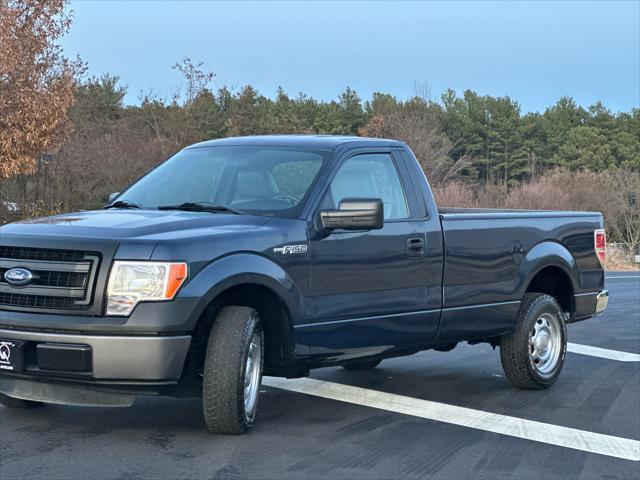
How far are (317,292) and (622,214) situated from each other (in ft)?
184

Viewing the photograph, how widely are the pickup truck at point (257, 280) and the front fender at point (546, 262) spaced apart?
17 millimetres

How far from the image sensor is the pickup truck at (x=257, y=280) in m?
5.48

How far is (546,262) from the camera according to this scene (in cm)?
839

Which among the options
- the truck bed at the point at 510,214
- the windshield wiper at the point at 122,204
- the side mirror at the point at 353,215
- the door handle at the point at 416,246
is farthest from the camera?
the truck bed at the point at 510,214

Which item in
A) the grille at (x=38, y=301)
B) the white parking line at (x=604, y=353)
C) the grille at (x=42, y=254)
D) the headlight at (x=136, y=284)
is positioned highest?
the grille at (x=42, y=254)

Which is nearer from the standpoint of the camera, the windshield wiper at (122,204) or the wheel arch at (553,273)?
the windshield wiper at (122,204)

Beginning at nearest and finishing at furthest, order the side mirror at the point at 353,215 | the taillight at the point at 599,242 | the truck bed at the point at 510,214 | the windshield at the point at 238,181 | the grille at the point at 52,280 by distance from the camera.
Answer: the grille at the point at 52,280 < the side mirror at the point at 353,215 < the windshield at the point at 238,181 < the truck bed at the point at 510,214 < the taillight at the point at 599,242

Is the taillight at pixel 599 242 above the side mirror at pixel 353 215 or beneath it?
beneath

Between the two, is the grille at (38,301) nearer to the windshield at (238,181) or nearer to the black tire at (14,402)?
the black tire at (14,402)

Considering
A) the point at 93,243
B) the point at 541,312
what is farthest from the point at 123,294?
the point at 541,312

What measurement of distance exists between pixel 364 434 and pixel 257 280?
1.26 metres

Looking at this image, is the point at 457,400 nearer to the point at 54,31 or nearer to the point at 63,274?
the point at 63,274

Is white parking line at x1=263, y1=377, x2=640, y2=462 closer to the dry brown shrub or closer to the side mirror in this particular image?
the side mirror

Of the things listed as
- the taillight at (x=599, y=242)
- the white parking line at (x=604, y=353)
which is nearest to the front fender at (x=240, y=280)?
the taillight at (x=599, y=242)
